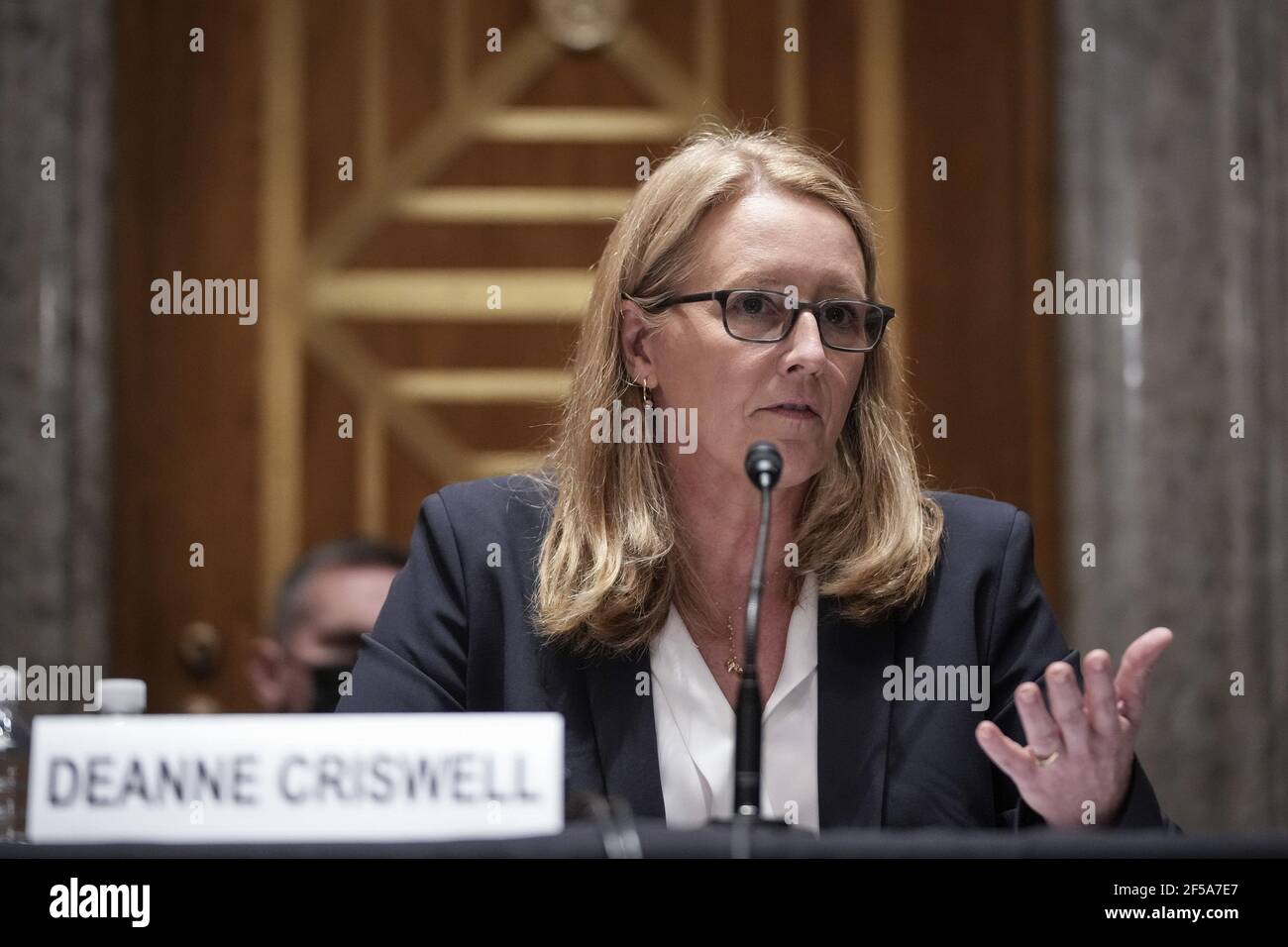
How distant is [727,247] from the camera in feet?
6.14

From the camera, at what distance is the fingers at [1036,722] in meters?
1.37

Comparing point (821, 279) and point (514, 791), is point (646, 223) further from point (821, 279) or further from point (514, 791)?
point (514, 791)

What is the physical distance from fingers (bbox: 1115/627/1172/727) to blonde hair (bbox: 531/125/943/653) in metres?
0.38

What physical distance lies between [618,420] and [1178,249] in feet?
5.50

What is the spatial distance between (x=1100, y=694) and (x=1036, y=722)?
66mm

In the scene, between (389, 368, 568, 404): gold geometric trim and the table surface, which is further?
Result: (389, 368, 568, 404): gold geometric trim

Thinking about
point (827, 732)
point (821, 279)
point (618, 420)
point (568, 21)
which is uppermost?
point (568, 21)

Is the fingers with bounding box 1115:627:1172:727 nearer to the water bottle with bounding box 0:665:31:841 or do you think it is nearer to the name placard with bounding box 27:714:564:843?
the name placard with bounding box 27:714:564:843

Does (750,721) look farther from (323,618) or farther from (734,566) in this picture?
(323,618)

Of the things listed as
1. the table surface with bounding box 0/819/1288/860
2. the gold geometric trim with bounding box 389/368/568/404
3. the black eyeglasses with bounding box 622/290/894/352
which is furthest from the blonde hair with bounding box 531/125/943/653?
the gold geometric trim with bounding box 389/368/568/404

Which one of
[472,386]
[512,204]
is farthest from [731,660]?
[512,204]

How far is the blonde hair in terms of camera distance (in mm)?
1790

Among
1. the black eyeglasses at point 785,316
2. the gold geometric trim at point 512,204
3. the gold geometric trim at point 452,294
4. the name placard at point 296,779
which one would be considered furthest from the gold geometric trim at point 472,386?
the name placard at point 296,779

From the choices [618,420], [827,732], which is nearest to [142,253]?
[618,420]
